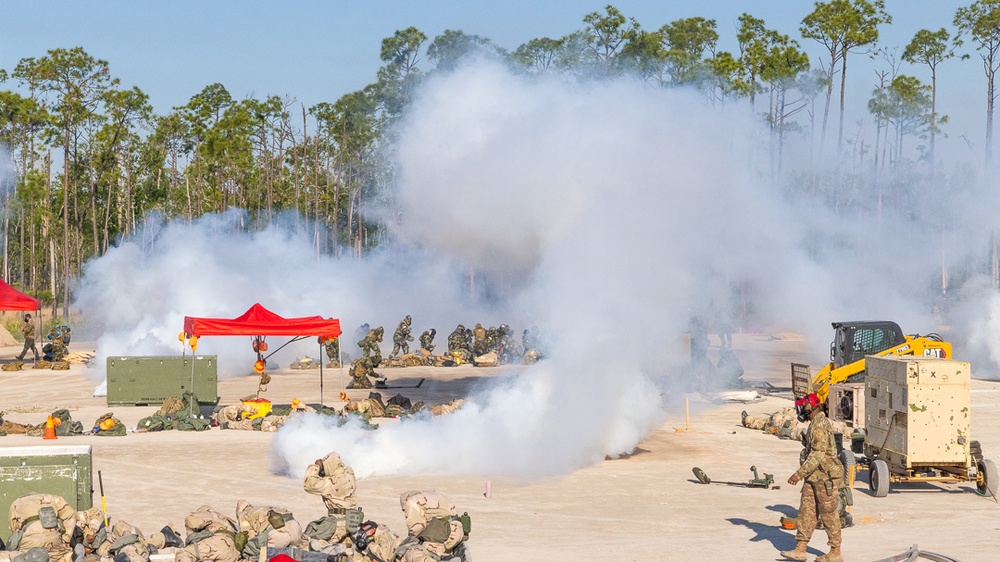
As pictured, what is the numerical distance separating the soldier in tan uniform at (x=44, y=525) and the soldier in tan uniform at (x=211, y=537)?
4.35 ft

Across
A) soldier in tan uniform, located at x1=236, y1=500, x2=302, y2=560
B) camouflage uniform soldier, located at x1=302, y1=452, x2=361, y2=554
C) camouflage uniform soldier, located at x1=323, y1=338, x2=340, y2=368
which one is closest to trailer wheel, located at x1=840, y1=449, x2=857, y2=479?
camouflage uniform soldier, located at x1=302, y1=452, x2=361, y2=554

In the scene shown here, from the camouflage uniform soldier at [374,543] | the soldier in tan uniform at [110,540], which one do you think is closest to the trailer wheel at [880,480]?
the camouflage uniform soldier at [374,543]

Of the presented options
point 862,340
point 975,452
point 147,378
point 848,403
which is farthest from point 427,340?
point 975,452

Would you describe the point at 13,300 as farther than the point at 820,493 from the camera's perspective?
Yes

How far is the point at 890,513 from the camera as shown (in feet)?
55.0

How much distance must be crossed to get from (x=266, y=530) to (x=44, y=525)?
8.09 feet

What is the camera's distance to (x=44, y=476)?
46.1 feet

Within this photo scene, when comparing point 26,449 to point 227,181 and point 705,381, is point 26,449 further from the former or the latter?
point 227,181

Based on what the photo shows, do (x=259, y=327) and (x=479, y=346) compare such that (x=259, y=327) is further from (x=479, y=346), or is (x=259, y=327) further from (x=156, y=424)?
(x=479, y=346)

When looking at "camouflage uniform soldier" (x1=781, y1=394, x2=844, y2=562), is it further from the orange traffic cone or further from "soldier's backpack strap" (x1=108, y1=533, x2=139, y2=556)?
the orange traffic cone

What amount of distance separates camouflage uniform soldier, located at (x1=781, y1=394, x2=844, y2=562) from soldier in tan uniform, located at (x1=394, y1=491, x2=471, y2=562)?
4064 mm

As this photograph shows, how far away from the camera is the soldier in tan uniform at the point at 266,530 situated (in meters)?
13.1

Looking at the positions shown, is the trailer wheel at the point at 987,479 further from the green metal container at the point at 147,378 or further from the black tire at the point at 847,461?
the green metal container at the point at 147,378

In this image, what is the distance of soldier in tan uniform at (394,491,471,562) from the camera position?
504 inches
